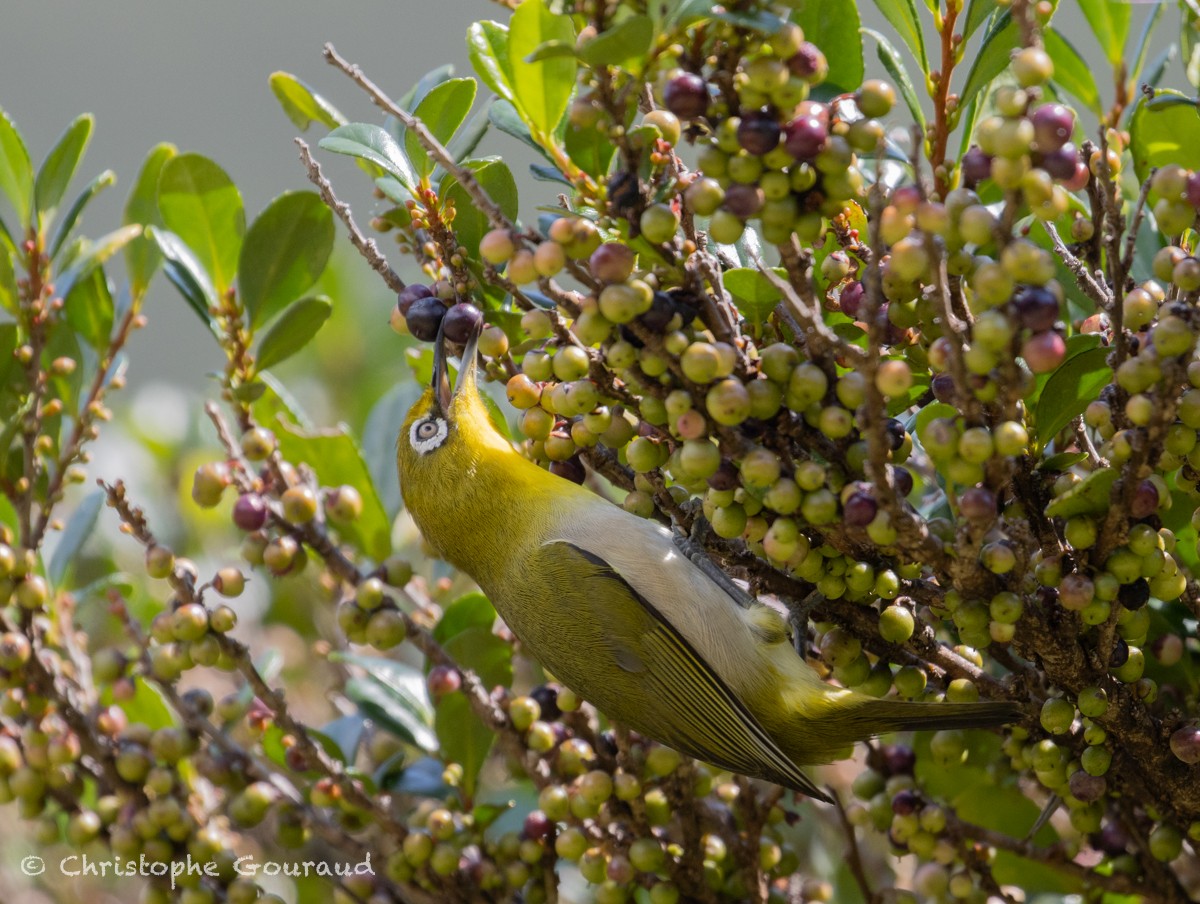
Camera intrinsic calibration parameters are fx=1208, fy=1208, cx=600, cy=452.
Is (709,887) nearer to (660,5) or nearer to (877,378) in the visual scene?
(877,378)

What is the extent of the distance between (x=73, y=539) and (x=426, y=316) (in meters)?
1.35

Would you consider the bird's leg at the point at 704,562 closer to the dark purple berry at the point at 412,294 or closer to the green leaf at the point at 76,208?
the dark purple berry at the point at 412,294

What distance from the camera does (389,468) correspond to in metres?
3.43

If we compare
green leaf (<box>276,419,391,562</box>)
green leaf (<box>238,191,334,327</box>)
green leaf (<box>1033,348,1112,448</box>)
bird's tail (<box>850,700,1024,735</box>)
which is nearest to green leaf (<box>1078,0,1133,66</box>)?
green leaf (<box>1033,348,1112,448</box>)

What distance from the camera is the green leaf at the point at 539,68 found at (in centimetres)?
175

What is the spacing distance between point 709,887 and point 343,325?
9.65 feet

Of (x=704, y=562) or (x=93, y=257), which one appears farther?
(x=704, y=562)

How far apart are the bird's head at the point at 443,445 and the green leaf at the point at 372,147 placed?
3.13 ft

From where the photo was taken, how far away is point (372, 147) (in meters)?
2.06

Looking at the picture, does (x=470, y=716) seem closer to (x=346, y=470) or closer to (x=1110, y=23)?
(x=346, y=470)

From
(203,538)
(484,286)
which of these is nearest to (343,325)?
(203,538)

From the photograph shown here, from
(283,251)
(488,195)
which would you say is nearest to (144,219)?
(283,251)

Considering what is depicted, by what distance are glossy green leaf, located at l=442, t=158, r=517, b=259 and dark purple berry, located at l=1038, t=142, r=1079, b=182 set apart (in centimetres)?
101

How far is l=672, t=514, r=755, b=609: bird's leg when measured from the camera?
2.55 m
